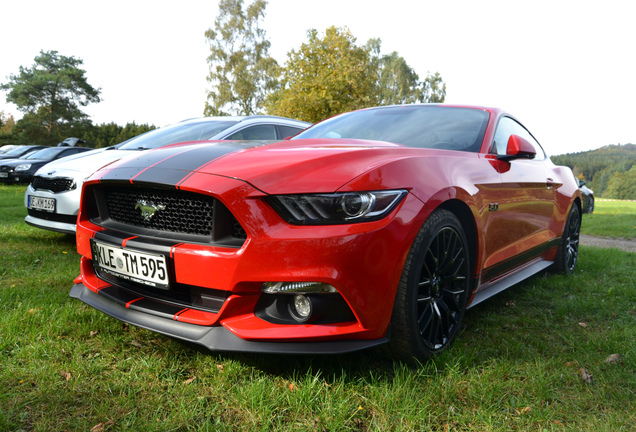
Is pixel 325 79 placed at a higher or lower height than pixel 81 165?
higher

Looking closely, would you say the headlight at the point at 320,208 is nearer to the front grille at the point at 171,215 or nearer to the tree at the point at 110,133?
the front grille at the point at 171,215

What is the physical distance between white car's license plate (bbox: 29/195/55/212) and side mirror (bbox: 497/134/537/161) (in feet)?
12.7

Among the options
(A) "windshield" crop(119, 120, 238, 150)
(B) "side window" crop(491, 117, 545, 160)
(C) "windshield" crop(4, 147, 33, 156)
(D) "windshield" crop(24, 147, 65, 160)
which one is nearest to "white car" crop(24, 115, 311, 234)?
(A) "windshield" crop(119, 120, 238, 150)

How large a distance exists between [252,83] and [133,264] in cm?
3445

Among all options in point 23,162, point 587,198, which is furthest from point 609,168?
point 23,162

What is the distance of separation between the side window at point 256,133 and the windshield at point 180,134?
15cm

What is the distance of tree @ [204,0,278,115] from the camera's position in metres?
34.9

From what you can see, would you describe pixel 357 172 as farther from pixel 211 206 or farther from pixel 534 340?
pixel 534 340

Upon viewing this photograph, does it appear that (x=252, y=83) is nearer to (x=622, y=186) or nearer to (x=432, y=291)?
(x=432, y=291)

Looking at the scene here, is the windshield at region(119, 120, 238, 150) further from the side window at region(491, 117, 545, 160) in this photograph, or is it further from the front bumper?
the front bumper

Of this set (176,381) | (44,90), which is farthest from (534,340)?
(44,90)

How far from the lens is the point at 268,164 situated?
6.49 feet

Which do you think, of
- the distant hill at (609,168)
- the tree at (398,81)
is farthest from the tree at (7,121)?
the distant hill at (609,168)

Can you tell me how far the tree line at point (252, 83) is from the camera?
2197 cm
